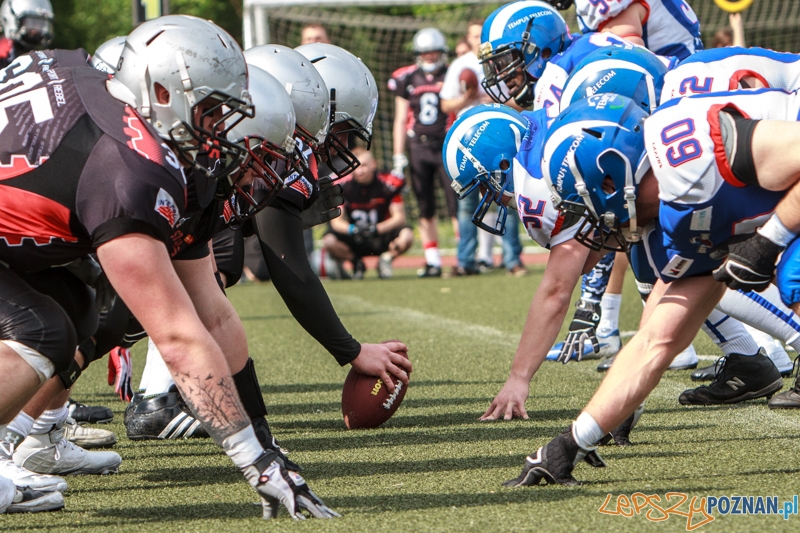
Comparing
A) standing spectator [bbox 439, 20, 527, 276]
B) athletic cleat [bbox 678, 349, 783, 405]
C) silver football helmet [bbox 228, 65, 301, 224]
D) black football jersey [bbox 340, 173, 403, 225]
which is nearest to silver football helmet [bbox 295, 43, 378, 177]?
silver football helmet [bbox 228, 65, 301, 224]

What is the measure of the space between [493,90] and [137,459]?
2.64m

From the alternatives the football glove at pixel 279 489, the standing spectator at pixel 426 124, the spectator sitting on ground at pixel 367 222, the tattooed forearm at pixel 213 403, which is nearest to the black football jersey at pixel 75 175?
the tattooed forearm at pixel 213 403

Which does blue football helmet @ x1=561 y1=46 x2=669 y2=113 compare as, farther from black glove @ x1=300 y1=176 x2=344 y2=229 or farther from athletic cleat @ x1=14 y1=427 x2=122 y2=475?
athletic cleat @ x1=14 y1=427 x2=122 y2=475

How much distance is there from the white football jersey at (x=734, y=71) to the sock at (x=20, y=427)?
267cm

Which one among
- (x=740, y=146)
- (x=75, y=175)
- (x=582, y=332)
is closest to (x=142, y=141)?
(x=75, y=175)

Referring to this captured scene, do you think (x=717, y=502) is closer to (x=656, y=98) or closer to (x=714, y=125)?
(x=714, y=125)

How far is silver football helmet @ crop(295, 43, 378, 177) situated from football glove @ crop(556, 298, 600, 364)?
6.83 feet

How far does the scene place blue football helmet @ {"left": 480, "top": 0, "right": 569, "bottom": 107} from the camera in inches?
196

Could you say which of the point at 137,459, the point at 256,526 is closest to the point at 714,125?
the point at 256,526

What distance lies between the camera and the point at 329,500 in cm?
305

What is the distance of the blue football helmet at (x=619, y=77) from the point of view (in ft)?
13.7

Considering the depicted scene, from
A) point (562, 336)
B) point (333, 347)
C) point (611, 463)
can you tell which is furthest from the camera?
point (562, 336)

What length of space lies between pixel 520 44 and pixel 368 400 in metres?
2.01

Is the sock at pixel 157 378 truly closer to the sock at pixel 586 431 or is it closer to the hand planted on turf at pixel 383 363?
the hand planted on turf at pixel 383 363
